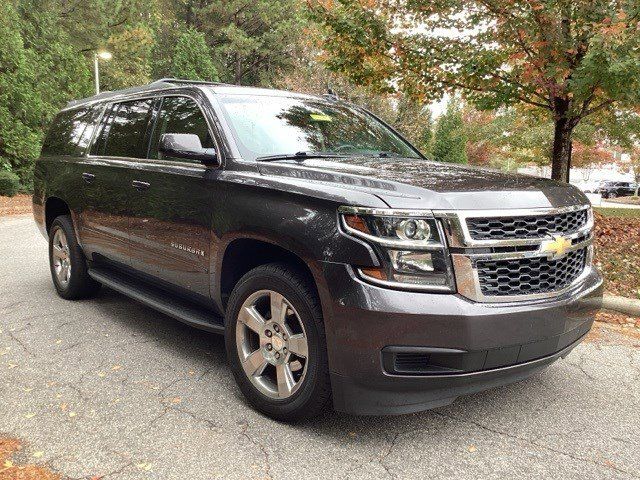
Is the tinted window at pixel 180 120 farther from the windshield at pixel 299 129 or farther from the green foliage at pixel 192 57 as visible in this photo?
the green foliage at pixel 192 57

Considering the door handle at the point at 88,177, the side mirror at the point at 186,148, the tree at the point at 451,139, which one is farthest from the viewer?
the tree at the point at 451,139

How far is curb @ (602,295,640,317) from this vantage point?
5262 mm

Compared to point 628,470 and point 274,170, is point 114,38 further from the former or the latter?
point 628,470

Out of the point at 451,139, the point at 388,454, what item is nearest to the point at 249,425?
the point at 388,454

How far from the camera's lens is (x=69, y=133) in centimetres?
558

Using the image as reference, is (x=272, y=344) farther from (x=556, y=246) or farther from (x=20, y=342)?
(x=20, y=342)

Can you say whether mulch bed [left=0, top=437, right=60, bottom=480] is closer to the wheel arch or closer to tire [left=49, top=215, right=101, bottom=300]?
the wheel arch

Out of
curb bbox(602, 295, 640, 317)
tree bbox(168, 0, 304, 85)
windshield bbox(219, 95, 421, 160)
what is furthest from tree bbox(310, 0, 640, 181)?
tree bbox(168, 0, 304, 85)

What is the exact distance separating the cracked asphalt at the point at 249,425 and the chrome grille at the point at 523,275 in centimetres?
83

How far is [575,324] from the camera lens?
2980mm

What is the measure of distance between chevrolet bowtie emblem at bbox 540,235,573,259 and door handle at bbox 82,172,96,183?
370 centimetres

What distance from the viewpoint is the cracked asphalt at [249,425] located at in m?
2.67

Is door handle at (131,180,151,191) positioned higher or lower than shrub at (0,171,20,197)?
higher

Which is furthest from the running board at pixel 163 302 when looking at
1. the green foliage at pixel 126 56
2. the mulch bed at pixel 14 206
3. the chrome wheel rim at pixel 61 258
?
the green foliage at pixel 126 56
